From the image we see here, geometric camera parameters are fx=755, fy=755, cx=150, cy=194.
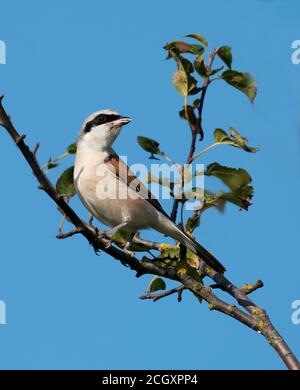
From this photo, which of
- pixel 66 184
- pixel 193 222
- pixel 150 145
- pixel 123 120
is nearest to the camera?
pixel 150 145

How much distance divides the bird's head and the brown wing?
30 centimetres

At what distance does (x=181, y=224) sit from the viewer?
514 centimetres

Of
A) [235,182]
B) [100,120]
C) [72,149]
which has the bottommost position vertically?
[235,182]

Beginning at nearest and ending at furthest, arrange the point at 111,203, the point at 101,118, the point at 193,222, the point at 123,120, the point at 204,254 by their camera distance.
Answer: the point at 193,222, the point at 204,254, the point at 111,203, the point at 123,120, the point at 101,118

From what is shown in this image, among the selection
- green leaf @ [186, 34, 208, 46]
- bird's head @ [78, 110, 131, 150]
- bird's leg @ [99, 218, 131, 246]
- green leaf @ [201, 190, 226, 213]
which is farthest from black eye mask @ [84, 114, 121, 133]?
green leaf @ [201, 190, 226, 213]

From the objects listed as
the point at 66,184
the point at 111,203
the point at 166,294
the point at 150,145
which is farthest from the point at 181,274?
the point at 111,203

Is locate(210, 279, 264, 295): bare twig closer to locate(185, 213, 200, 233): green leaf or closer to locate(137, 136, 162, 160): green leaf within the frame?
locate(185, 213, 200, 233): green leaf

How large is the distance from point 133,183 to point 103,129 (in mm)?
832

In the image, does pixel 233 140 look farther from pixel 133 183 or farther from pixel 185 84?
pixel 133 183

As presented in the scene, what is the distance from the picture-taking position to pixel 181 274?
5.29m

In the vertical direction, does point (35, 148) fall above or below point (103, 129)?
below
